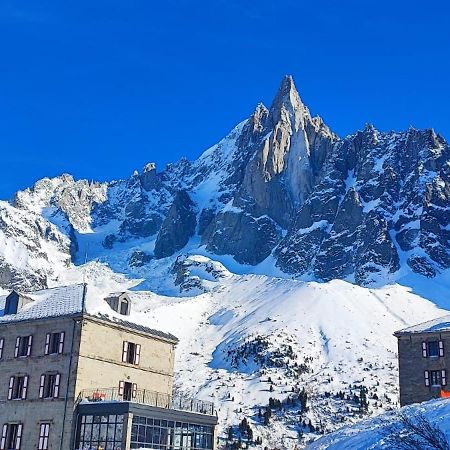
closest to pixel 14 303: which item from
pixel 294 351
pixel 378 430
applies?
pixel 378 430

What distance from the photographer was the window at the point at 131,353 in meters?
62.8

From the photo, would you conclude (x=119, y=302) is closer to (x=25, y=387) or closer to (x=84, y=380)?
(x=84, y=380)

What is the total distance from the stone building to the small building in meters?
22.5

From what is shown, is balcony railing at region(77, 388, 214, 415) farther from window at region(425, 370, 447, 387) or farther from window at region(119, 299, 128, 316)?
window at region(425, 370, 447, 387)

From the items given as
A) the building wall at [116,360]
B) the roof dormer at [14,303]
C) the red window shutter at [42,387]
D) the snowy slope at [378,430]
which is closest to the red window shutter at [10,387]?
the red window shutter at [42,387]

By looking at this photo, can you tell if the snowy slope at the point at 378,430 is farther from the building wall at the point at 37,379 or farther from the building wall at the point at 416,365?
the building wall at the point at 416,365

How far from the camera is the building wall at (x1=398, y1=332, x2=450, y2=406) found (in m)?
71.0

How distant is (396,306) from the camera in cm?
17875

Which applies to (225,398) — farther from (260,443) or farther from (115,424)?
(115,424)

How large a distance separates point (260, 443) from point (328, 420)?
14.3m

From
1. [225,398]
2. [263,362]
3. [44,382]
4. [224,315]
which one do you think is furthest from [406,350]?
[224,315]

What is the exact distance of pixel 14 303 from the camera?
65.1m

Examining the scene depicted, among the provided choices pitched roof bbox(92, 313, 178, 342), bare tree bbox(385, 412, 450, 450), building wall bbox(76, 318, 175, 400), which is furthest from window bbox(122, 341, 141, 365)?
bare tree bbox(385, 412, 450, 450)

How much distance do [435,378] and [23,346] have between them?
129ft
